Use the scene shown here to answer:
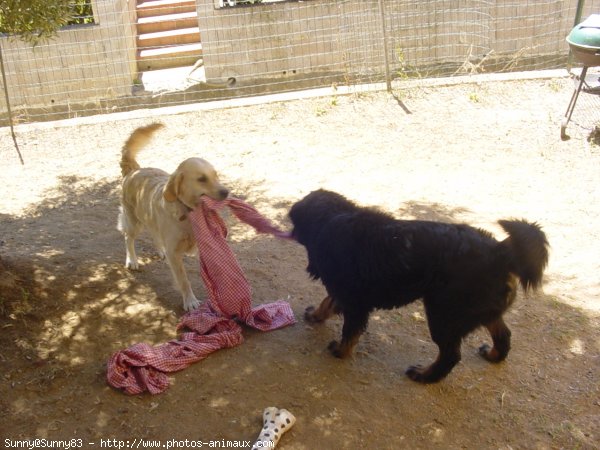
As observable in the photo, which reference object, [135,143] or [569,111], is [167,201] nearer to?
[135,143]

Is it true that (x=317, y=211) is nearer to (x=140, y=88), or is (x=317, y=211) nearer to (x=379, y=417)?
(x=379, y=417)

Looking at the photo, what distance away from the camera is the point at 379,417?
323cm

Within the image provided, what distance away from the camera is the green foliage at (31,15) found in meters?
4.10

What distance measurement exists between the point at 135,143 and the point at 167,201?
3.59 feet

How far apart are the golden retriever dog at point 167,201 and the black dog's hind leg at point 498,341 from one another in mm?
2058

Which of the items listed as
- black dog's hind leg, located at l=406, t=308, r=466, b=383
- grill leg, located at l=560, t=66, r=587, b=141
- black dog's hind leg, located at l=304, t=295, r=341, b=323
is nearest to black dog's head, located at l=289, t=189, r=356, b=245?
black dog's hind leg, located at l=304, t=295, r=341, b=323

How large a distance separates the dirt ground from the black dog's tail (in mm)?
849

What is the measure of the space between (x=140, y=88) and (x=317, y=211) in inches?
311

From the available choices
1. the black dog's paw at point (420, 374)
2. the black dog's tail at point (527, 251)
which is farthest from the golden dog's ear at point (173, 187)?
the black dog's tail at point (527, 251)

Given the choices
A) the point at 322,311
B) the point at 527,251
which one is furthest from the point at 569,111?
the point at 322,311

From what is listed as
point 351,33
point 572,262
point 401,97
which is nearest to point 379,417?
point 572,262

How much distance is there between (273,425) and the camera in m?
3.03

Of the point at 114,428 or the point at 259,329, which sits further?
the point at 259,329

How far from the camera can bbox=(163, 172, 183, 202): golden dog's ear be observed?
12.6 ft
